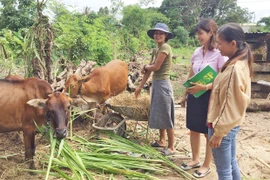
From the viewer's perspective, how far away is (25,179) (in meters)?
3.66

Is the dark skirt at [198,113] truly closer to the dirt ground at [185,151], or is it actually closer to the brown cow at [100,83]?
the dirt ground at [185,151]

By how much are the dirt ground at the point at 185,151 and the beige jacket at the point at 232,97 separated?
1754mm

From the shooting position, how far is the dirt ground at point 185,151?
3.91 m

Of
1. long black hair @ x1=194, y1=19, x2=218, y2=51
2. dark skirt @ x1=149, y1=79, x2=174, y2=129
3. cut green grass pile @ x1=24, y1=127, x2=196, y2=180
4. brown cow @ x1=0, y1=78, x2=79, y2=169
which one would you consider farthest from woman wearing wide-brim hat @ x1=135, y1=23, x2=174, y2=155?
brown cow @ x1=0, y1=78, x2=79, y2=169

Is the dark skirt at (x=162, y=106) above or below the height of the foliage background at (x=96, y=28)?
below

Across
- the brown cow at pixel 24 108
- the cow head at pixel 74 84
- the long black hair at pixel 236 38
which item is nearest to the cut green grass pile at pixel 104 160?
the brown cow at pixel 24 108

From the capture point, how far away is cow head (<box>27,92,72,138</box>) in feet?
11.5

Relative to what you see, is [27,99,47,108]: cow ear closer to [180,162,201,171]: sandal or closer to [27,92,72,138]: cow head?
[27,92,72,138]: cow head

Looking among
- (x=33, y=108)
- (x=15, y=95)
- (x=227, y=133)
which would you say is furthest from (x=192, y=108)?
(x=15, y=95)

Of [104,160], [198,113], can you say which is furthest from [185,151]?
[104,160]

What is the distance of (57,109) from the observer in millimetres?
3559

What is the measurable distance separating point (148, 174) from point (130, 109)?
Answer: 120cm

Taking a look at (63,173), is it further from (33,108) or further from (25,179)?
(33,108)

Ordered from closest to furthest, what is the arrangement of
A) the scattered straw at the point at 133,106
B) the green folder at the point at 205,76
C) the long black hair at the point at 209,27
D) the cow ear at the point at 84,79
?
the green folder at the point at 205,76
the long black hair at the point at 209,27
the scattered straw at the point at 133,106
the cow ear at the point at 84,79
